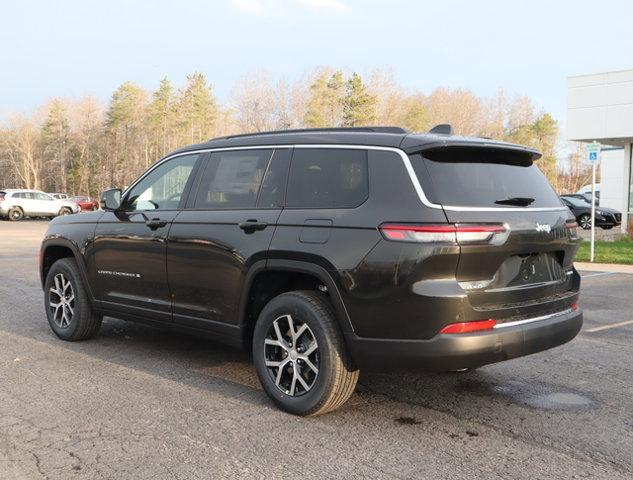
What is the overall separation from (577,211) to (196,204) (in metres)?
25.0

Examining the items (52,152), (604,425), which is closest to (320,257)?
(604,425)

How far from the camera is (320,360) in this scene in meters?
4.04

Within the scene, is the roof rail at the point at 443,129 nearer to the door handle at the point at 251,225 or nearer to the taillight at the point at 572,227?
the taillight at the point at 572,227

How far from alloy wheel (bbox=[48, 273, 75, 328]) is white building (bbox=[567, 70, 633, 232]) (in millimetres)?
19904

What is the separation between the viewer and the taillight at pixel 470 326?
147 inches

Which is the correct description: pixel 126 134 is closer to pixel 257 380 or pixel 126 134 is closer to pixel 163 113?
pixel 163 113

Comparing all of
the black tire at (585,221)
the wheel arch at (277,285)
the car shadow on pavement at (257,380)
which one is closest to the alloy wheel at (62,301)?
the car shadow on pavement at (257,380)

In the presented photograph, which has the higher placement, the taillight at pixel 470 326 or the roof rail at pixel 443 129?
the roof rail at pixel 443 129

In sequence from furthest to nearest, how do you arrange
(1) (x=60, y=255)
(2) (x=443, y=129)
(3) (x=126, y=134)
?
1. (3) (x=126, y=134)
2. (1) (x=60, y=255)
3. (2) (x=443, y=129)

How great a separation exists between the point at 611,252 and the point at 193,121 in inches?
2606

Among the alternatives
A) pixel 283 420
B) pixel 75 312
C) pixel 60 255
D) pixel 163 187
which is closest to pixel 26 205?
pixel 60 255

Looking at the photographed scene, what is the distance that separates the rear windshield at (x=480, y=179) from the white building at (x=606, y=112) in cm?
1917

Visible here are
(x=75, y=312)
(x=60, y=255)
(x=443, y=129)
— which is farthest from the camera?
(x=60, y=255)

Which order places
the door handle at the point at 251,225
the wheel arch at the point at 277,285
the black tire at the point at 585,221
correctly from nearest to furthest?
1. the wheel arch at the point at 277,285
2. the door handle at the point at 251,225
3. the black tire at the point at 585,221
